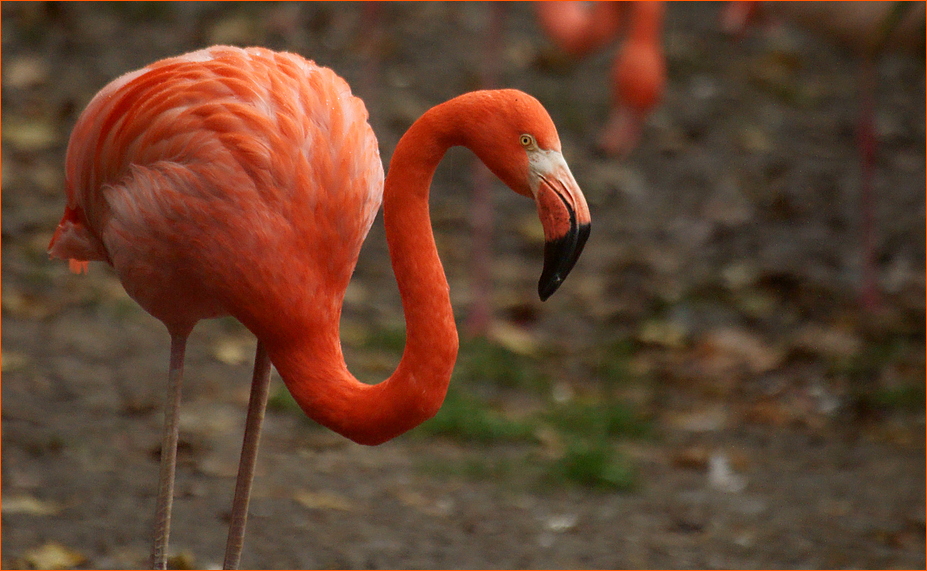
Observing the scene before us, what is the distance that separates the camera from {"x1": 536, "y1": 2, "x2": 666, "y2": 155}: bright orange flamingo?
4.71 m

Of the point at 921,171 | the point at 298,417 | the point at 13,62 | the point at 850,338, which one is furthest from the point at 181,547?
the point at 921,171

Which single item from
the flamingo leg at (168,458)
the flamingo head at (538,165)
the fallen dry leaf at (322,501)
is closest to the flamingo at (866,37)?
the fallen dry leaf at (322,501)

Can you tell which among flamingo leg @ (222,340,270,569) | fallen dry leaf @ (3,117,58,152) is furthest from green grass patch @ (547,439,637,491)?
fallen dry leaf @ (3,117,58,152)

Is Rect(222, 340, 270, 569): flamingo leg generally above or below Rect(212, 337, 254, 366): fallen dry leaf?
below

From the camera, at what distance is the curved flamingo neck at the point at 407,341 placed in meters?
1.88

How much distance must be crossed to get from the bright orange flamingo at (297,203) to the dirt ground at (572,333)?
0.99 metres

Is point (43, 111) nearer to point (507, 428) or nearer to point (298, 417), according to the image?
point (298, 417)

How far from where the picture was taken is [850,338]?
4.39 metres

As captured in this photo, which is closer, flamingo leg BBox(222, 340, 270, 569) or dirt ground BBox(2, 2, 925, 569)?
flamingo leg BBox(222, 340, 270, 569)

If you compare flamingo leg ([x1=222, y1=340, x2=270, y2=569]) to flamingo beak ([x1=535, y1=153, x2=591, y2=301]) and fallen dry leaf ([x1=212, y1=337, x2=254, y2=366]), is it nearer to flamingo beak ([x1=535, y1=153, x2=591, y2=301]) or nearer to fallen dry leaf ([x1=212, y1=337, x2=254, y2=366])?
flamingo beak ([x1=535, y1=153, x2=591, y2=301])

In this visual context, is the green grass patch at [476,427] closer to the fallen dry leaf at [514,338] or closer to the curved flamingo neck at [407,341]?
the fallen dry leaf at [514,338]

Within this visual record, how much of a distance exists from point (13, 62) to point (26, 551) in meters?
3.96

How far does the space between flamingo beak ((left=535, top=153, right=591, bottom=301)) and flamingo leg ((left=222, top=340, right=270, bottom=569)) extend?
0.80m

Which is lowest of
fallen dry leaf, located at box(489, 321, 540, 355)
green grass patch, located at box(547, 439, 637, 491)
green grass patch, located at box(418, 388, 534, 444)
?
green grass patch, located at box(547, 439, 637, 491)
